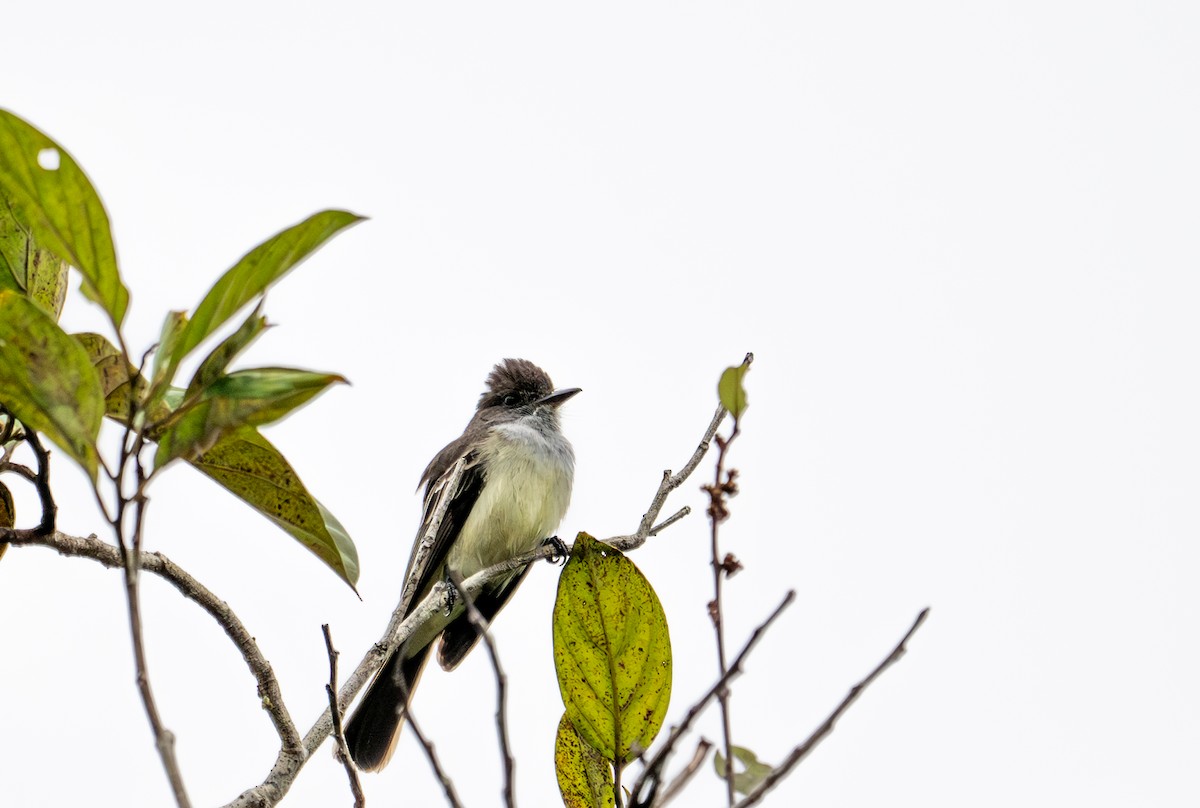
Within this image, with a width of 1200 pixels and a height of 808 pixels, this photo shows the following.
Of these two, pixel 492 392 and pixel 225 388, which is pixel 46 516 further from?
pixel 492 392

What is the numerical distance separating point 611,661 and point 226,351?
788 mm

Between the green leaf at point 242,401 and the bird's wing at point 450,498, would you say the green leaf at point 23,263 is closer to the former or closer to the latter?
the green leaf at point 242,401

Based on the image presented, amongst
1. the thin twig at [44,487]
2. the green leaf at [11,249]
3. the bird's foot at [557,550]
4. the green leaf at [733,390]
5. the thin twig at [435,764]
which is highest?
the bird's foot at [557,550]

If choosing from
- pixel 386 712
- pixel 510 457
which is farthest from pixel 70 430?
pixel 510 457

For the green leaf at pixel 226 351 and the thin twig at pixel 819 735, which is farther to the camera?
the green leaf at pixel 226 351

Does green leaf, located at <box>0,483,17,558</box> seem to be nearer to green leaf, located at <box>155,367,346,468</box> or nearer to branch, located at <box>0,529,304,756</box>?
branch, located at <box>0,529,304,756</box>

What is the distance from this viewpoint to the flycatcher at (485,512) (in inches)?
212

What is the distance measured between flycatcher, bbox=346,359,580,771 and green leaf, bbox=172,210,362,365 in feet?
11.4

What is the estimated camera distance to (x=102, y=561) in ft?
7.02

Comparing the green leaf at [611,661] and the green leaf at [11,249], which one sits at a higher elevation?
the green leaf at [11,249]

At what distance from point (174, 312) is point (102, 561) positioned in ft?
1.95

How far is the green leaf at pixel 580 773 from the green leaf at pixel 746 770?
0.33 metres

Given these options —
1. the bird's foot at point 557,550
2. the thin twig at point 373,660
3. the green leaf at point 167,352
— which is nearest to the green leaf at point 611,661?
the thin twig at point 373,660

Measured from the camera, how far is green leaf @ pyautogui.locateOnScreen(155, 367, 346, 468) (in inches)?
64.4
